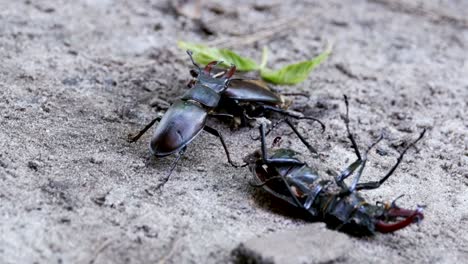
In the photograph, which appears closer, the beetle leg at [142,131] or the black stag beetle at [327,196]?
the black stag beetle at [327,196]

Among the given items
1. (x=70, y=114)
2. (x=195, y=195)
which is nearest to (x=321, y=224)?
(x=195, y=195)

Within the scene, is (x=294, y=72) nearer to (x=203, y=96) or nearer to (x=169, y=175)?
(x=203, y=96)

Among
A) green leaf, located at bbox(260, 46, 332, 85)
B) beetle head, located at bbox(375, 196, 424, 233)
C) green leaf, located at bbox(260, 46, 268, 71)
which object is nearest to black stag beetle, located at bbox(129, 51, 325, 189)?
green leaf, located at bbox(260, 46, 332, 85)

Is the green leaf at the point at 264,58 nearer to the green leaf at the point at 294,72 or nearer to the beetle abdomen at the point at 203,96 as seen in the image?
the green leaf at the point at 294,72

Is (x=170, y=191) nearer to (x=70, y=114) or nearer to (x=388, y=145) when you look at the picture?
(x=70, y=114)

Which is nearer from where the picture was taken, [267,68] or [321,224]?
[321,224]

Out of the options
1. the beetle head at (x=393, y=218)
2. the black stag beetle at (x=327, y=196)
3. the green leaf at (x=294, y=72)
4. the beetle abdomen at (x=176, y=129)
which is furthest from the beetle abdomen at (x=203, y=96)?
the beetle head at (x=393, y=218)

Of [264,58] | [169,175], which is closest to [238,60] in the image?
[264,58]
